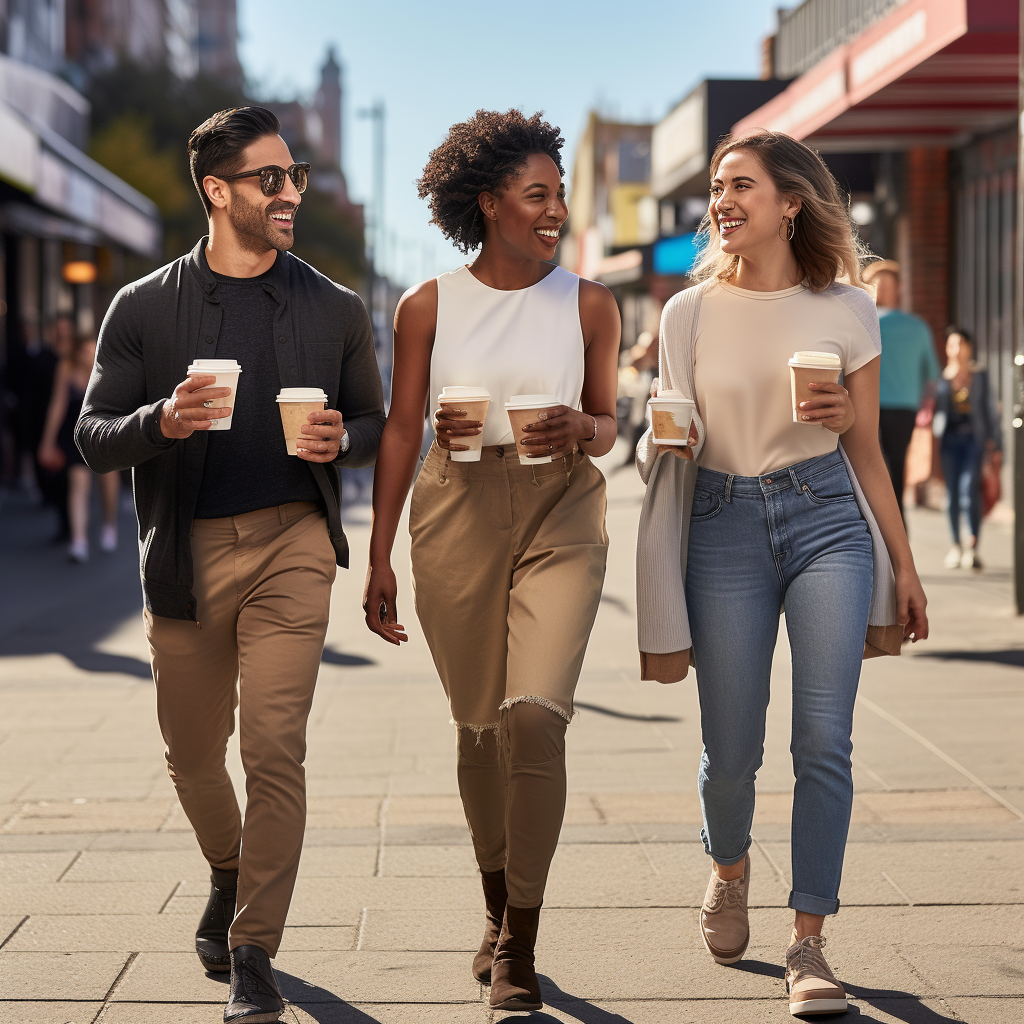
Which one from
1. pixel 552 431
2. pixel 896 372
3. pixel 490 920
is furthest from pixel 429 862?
pixel 896 372

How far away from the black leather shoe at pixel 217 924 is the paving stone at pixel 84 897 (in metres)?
0.42

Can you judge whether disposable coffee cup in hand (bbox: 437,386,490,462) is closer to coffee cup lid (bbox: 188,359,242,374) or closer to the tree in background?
coffee cup lid (bbox: 188,359,242,374)

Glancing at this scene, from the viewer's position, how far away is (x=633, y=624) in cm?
885

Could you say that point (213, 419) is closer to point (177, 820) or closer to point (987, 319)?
point (177, 820)

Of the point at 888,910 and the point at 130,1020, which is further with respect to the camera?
the point at 888,910

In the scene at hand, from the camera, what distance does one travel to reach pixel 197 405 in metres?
3.16

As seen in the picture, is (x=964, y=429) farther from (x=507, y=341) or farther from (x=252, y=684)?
(x=252, y=684)

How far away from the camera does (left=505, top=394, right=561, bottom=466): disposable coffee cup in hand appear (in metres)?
3.34

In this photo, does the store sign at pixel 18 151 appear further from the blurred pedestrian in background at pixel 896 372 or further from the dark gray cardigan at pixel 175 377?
the dark gray cardigan at pixel 175 377

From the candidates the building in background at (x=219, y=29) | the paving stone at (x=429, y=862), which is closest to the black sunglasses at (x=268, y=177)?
the paving stone at (x=429, y=862)

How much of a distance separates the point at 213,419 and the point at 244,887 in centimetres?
104

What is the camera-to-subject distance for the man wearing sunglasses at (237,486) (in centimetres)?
341

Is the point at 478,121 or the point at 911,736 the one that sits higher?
the point at 478,121

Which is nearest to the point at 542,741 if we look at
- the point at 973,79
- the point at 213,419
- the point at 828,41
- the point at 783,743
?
the point at 213,419
